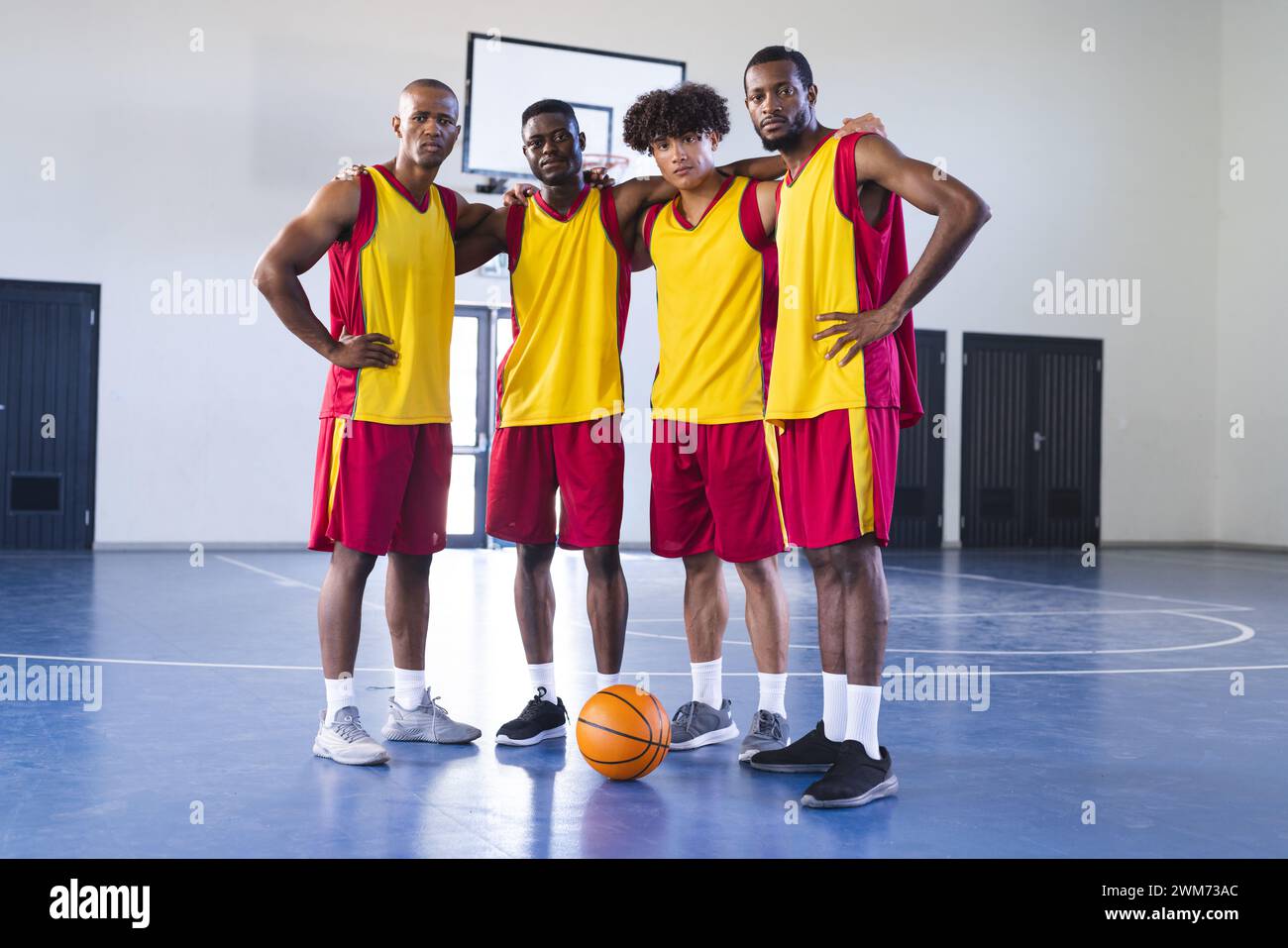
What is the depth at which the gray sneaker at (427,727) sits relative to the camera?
12.1ft

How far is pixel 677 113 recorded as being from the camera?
11.8 ft

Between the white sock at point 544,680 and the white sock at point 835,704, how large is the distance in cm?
91

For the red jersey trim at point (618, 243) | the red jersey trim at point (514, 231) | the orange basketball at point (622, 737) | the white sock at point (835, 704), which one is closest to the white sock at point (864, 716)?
the white sock at point (835, 704)

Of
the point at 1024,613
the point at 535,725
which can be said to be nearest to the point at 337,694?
the point at 535,725

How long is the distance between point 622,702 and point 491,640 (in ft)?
8.74

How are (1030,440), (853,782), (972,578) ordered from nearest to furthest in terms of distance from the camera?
(853,782) < (972,578) < (1030,440)

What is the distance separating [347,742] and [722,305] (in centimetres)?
162

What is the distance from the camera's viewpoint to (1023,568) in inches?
428

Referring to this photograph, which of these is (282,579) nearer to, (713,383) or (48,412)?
(48,412)

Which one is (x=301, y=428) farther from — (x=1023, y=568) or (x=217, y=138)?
(x=1023, y=568)

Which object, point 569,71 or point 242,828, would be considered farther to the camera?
point 569,71

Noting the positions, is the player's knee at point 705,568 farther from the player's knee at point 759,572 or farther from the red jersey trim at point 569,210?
the red jersey trim at point 569,210

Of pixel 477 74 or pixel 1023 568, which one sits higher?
pixel 477 74
